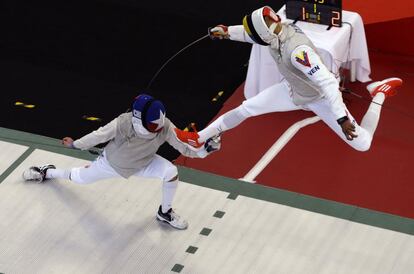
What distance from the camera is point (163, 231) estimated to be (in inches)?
279

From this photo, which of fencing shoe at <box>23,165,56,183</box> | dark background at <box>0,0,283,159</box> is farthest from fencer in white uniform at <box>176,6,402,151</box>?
dark background at <box>0,0,283,159</box>

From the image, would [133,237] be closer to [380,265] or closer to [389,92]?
[380,265]

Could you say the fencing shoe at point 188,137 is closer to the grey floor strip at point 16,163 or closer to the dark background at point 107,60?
the dark background at point 107,60

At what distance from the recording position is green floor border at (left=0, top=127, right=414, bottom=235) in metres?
7.18

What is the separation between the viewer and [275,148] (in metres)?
8.23

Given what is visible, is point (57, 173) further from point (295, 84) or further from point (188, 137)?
point (295, 84)

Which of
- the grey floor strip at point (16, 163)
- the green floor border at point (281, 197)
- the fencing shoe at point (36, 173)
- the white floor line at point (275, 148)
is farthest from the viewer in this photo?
the white floor line at point (275, 148)

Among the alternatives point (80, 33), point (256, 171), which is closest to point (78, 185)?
point (256, 171)

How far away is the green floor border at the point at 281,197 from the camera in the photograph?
7.18 metres

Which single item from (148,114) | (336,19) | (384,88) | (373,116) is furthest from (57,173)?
Answer: (336,19)

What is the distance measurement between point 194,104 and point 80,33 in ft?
5.76

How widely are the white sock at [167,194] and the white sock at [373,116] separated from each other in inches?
57.7

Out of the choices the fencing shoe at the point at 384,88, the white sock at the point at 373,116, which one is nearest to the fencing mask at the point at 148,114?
the white sock at the point at 373,116

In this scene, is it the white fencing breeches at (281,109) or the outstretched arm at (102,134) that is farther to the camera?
the white fencing breeches at (281,109)
